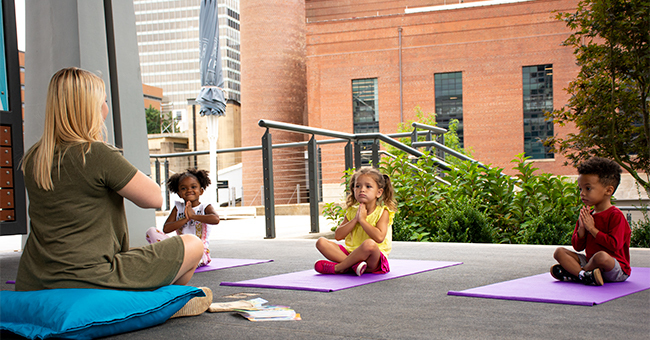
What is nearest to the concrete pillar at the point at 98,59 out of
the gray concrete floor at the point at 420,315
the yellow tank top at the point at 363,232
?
the gray concrete floor at the point at 420,315

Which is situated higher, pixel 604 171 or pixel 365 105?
pixel 365 105

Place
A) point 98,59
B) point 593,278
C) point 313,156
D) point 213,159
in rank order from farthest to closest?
point 213,159
point 313,156
point 98,59
point 593,278

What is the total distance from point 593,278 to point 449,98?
28697mm

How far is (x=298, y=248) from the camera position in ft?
18.7

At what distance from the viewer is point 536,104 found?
97.6 ft

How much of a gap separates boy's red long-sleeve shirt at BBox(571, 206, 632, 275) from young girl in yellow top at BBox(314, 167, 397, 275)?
125 centimetres

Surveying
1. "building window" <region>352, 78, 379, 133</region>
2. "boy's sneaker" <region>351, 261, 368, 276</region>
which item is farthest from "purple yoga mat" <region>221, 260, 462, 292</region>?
"building window" <region>352, 78, 379, 133</region>

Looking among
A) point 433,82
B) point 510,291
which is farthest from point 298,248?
point 433,82

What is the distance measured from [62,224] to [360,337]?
1329 millimetres

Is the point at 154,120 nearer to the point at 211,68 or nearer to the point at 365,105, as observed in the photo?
the point at 365,105

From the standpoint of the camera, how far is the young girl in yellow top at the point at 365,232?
3.79m

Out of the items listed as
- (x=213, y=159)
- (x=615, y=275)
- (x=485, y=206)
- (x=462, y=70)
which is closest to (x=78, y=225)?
(x=615, y=275)

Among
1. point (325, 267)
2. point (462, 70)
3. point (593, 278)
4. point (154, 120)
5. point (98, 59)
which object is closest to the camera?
point (593, 278)

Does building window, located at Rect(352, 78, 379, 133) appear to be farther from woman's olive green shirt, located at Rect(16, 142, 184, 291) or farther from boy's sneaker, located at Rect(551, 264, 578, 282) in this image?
woman's olive green shirt, located at Rect(16, 142, 184, 291)
